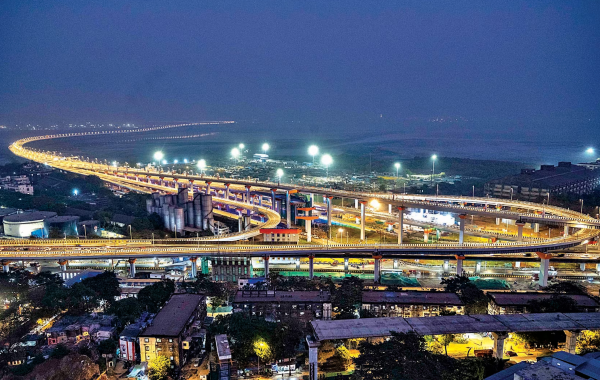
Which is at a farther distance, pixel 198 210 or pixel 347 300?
pixel 198 210

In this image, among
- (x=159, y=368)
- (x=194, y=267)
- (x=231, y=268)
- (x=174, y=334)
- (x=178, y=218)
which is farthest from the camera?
(x=178, y=218)

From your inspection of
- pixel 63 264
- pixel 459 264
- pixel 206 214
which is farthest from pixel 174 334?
pixel 206 214

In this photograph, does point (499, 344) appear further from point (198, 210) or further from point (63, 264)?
point (198, 210)

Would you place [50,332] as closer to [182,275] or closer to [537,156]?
[182,275]

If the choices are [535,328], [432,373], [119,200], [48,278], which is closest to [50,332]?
[48,278]

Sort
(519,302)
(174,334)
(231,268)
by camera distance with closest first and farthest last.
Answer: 1. (174,334)
2. (519,302)
3. (231,268)

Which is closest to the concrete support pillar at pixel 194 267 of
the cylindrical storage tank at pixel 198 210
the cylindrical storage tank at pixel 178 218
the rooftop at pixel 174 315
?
the rooftop at pixel 174 315

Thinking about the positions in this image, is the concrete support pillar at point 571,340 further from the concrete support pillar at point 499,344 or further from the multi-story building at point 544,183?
the multi-story building at point 544,183

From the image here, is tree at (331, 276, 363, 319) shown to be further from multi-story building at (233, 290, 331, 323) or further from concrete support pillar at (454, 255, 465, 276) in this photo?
concrete support pillar at (454, 255, 465, 276)
